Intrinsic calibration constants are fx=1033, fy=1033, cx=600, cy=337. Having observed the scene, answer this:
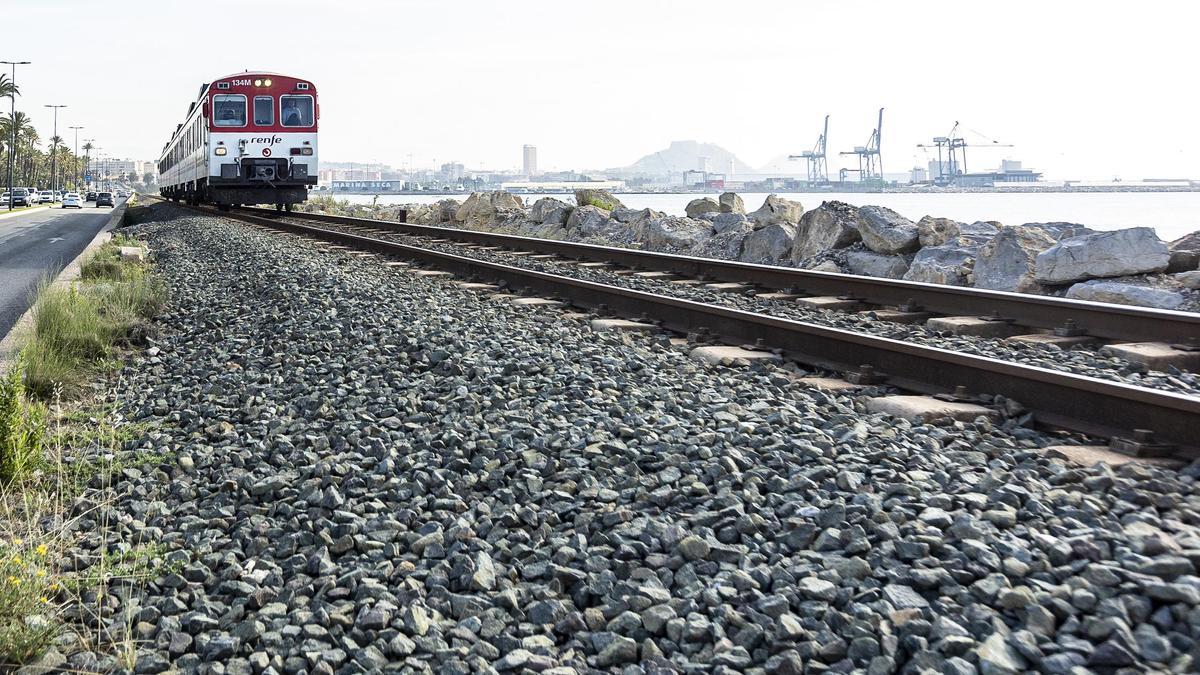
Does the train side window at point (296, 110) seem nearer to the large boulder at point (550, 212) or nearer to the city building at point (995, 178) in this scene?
the large boulder at point (550, 212)

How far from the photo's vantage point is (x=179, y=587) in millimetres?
3818

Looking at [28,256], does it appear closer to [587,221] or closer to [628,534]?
[587,221]

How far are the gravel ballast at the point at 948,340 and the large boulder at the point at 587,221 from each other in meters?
10.7

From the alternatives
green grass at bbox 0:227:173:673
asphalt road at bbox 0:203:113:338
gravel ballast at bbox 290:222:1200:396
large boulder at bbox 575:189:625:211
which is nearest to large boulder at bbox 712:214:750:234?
gravel ballast at bbox 290:222:1200:396

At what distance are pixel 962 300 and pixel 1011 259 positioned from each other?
3.44 m

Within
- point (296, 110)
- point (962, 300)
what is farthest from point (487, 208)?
point (962, 300)

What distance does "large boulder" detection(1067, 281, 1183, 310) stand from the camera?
376 inches

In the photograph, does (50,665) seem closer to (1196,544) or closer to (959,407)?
(1196,544)

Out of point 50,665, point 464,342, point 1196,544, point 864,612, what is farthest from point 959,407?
point 50,665

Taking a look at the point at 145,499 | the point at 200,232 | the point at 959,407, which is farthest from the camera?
the point at 200,232

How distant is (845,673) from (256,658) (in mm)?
1801

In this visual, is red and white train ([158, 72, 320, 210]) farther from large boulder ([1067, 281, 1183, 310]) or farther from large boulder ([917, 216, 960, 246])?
large boulder ([1067, 281, 1183, 310])

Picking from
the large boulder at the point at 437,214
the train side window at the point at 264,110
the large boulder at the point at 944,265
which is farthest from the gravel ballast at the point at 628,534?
the large boulder at the point at 437,214

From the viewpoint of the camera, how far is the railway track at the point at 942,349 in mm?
5020
